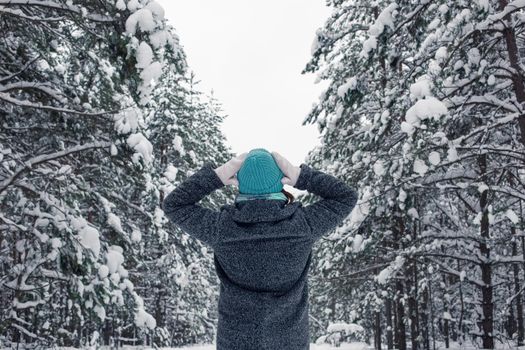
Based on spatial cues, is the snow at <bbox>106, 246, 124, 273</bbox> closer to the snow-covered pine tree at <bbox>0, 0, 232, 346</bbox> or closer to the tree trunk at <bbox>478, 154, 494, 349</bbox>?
the snow-covered pine tree at <bbox>0, 0, 232, 346</bbox>

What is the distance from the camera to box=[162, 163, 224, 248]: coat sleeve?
2109 millimetres

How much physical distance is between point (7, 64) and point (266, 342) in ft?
22.6

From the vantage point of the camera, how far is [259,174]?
2.08 meters

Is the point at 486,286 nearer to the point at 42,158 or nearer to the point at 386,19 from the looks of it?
the point at 386,19

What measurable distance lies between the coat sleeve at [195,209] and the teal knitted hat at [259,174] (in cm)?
18

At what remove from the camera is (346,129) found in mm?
12734

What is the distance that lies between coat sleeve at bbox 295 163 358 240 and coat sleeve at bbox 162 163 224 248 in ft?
1.34

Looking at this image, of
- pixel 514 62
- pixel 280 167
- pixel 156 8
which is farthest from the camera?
pixel 514 62

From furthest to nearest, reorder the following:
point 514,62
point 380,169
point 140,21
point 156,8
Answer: point 380,169 → point 514,62 → point 156,8 → point 140,21

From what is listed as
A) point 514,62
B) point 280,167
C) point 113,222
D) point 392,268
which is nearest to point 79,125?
point 113,222

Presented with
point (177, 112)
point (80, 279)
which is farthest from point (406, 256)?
point (177, 112)

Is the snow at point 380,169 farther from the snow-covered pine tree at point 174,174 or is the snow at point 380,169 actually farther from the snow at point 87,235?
the snow-covered pine tree at point 174,174

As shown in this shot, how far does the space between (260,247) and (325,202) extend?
407mm

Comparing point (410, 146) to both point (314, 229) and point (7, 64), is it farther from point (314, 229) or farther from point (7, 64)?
point (7, 64)
